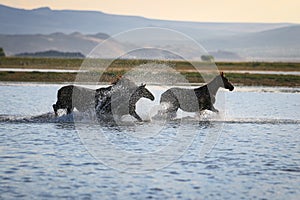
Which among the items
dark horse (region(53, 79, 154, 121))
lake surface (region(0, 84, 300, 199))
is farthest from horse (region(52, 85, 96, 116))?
lake surface (region(0, 84, 300, 199))

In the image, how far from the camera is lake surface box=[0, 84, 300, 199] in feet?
37.1

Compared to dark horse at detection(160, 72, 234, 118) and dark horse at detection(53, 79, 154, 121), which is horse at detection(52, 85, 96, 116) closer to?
dark horse at detection(53, 79, 154, 121)

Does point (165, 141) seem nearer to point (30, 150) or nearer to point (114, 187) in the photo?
point (30, 150)

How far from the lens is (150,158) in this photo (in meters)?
14.1

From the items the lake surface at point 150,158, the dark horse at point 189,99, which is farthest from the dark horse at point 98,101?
the dark horse at point 189,99

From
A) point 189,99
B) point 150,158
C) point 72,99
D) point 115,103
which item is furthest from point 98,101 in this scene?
point 150,158

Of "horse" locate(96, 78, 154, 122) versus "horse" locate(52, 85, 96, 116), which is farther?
"horse" locate(96, 78, 154, 122)

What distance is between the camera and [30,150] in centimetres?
1480

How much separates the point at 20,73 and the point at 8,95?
1961cm

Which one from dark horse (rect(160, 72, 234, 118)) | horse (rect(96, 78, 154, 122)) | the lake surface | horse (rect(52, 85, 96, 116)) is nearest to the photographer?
the lake surface

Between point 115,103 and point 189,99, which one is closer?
point 115,103

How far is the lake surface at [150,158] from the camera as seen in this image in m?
11.3

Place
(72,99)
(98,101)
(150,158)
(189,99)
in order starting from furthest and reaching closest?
(189,99)
(98,101)
(72,99)
(150,158)

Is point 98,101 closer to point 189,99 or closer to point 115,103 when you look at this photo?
point 115,103
